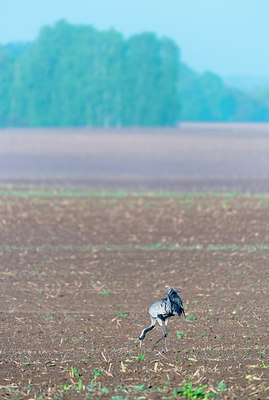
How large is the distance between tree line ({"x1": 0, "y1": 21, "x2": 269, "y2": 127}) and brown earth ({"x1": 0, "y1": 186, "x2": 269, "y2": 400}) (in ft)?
200

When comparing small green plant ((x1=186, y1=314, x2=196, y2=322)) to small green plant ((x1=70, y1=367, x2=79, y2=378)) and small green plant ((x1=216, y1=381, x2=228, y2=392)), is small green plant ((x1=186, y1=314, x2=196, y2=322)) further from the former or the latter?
small green plant ((x1=216, y1=381, x2=228, y2=392))

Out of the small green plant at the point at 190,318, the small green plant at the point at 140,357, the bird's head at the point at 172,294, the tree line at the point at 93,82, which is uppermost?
the tree line at the point at 93,82

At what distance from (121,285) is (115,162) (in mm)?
26275

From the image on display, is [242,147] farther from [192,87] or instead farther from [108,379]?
[192,87]

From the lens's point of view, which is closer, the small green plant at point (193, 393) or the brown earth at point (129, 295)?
the small green plant at point (193, 393)

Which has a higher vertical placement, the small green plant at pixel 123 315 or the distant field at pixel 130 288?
the distant field at pixel 130 288

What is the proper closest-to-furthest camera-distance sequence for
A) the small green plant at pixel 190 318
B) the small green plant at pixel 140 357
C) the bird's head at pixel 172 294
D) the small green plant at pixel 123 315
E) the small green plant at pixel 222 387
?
the small green plant at pixel 222 387
the bird's head at pixel 172 294
the small green plant at pixel 140 357
the small green plant at pixel 190 318
the small green plant at pixel 123 315

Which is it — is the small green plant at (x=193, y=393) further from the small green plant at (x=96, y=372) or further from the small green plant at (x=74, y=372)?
the small green plant at (x=74, y=372)

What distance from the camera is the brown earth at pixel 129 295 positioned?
6.11 metres

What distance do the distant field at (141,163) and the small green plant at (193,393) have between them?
1756 centimetres

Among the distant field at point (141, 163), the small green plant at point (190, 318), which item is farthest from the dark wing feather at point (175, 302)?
the distant field at point (141, 163)

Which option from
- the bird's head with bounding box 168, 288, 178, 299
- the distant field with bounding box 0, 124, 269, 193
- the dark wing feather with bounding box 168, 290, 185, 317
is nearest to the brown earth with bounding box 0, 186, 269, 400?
the dark wing feather with bounding box 168, 290, 185, 317

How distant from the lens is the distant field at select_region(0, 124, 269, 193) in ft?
86.6

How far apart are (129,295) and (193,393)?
4.36 metres
